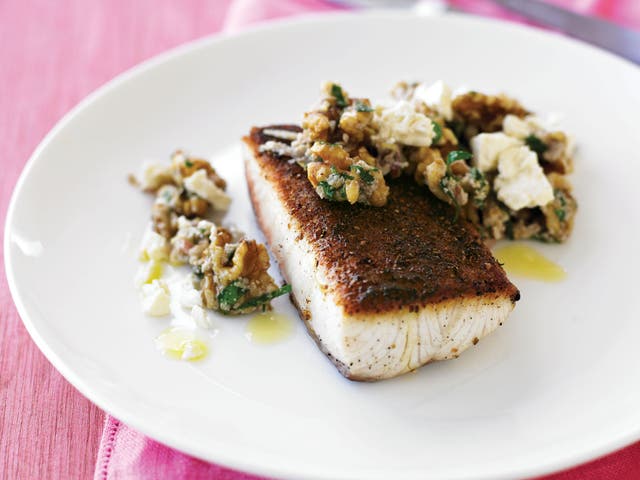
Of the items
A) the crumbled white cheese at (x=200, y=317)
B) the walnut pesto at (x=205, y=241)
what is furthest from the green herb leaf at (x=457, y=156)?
the crumbled white cheese at (x=200, y=317)

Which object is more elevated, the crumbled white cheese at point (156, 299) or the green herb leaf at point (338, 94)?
the green herb leaf at point (338, 94)

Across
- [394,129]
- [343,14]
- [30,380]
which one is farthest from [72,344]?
[343,14]

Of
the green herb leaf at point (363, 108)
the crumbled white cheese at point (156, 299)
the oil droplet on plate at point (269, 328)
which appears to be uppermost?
the green herb leaf at point (363, 108)

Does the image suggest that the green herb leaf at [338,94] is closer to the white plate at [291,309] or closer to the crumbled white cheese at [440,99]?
the crumbled white cheese at [440,99]

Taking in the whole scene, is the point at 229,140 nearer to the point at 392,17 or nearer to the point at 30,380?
the point at 392,17

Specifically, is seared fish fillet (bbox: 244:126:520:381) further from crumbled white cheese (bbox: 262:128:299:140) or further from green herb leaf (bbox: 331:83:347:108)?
green herb leaf (bbox: 331:83:347:108)

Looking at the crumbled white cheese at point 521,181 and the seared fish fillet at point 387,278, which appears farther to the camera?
the crumbled white cheese at point 521,181

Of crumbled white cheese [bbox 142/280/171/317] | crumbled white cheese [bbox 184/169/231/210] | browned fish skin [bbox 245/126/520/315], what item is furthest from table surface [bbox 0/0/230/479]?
browned fish skin [bbox 245/126/520/315]
